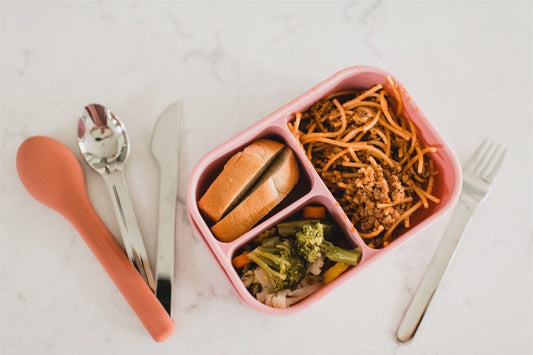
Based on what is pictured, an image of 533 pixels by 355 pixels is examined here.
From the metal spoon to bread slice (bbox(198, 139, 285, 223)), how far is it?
39 cm

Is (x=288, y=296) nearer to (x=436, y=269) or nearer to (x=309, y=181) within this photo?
(x=309, y=181)

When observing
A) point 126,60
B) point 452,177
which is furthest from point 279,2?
point 452,177

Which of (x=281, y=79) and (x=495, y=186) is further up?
(x=281, y=79)

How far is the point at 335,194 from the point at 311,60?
2.10 feet

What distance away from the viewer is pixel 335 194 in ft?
5.87

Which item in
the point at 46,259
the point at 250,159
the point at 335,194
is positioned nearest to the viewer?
the point at 250,159

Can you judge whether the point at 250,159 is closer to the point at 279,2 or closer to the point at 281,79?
the point at 281,79

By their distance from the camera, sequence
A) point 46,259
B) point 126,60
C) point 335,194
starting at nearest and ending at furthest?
point 335,194
point 46,259
point 126,60

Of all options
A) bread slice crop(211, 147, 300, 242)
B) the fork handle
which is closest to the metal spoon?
bread slice crop(211, 147, 300, 242)

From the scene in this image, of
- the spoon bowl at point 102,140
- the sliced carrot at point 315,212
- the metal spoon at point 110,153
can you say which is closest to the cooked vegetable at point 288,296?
the sliced carrot at point 315,212

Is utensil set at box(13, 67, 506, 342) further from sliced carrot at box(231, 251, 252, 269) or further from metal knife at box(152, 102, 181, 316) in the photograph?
sliced carrot at box(231, 251, 252, 269)

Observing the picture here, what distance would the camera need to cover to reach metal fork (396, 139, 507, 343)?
192cm

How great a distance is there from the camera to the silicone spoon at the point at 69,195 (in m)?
1.84

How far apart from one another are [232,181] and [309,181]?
0.32 m
